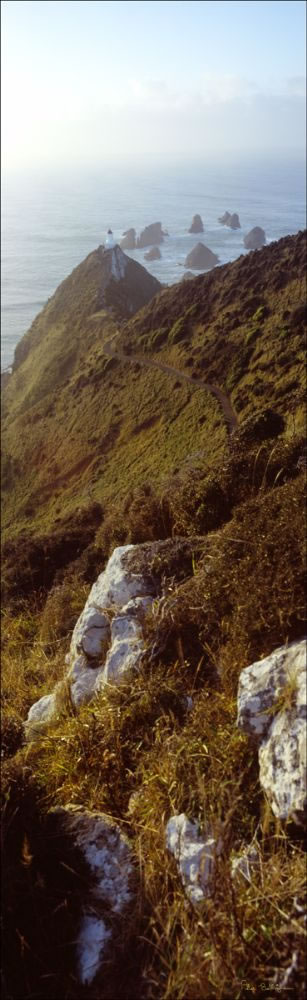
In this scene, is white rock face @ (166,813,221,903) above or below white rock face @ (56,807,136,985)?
above

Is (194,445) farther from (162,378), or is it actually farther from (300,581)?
(300,581)

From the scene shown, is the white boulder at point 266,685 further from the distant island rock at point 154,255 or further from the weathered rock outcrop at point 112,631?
the distant island rock at point 154,255

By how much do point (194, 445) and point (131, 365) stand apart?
17.7m

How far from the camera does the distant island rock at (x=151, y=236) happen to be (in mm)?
113062

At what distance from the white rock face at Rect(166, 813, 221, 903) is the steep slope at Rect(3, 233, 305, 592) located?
651 inches

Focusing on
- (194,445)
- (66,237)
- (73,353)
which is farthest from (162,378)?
(66,237)

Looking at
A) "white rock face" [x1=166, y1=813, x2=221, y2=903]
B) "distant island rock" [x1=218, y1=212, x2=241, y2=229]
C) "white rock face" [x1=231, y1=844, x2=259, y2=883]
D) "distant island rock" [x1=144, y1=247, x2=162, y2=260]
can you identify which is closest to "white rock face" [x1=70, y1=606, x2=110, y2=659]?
"white rock face" [x1=166, y1=813, x2=221, y2=903]

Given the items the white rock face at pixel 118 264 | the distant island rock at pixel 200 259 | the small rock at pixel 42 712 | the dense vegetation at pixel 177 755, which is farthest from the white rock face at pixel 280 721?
the distant island rock at pixel 200 259

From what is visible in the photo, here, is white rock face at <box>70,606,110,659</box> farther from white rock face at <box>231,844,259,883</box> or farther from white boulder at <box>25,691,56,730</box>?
white rock face at <box>231,844,259,883</box>

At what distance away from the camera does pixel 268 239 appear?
111 metres

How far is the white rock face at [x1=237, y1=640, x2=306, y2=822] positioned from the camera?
2.80m

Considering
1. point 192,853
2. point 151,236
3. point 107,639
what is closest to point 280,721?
point 192,853

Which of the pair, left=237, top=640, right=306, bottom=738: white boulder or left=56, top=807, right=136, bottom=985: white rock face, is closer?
left=56, top=807, right=136, bottom=985: white rock face

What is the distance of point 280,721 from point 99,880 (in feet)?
4.05
